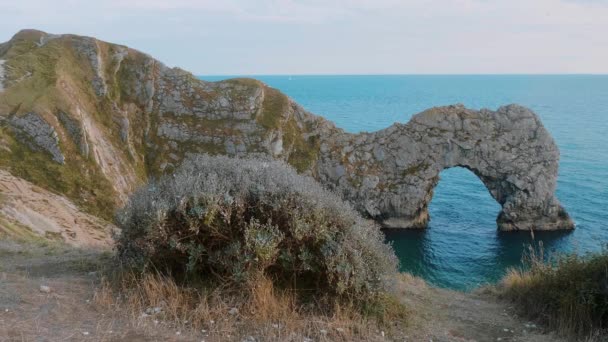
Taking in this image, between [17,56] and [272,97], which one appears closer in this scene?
[17,56]

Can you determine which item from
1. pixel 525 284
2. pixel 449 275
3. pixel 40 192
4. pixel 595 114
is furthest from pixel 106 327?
pixel 595 114

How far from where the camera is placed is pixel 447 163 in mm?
61000

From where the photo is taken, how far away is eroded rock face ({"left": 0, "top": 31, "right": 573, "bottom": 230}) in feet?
178

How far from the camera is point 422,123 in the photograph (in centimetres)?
6209

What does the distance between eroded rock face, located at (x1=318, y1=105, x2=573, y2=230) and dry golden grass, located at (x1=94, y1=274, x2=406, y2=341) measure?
49.1 meters

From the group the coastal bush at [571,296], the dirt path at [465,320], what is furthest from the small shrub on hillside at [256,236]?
the coastal bush at [571,296]

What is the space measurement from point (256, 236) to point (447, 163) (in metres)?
54.8

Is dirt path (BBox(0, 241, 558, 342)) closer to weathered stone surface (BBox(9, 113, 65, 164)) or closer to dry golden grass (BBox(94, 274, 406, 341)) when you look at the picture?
dry golden grass (BBox(94, 274, 406, 341))

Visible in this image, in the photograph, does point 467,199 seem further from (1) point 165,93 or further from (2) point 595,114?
(2) point 595,114

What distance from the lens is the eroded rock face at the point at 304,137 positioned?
178ft

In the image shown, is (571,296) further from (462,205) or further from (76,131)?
(462,205)

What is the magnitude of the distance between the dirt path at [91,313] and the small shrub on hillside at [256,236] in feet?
4.57

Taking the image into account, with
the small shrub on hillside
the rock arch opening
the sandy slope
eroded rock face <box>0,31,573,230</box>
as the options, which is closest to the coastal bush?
the small shrub on hillside

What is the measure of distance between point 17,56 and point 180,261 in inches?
2036
